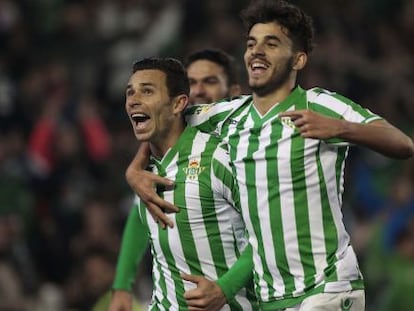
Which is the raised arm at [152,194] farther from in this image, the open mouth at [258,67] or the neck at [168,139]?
the open mouth at [258,67]

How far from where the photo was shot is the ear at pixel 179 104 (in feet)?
21.0

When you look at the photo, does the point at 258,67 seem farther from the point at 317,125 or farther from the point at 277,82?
the point at 317,125

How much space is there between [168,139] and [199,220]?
0.43 meters

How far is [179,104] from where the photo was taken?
6414 mm

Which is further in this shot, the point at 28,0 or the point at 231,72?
the point at 28,0

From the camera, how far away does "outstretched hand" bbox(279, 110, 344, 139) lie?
18.1ft

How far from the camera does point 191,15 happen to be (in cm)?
1310

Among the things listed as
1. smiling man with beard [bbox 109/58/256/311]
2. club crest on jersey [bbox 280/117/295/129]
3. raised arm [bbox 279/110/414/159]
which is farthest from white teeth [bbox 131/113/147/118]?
raised arm [bbox 279/110/414/159]

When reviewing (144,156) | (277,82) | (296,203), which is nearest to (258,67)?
(277,82)

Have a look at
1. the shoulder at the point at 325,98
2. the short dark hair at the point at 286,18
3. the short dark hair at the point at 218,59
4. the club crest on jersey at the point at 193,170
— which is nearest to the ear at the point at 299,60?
the short dark hair at the point at 286,18

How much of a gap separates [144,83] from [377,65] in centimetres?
628

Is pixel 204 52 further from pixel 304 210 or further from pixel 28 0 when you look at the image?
pixel 28 0

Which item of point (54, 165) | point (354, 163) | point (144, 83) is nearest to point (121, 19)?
point (54, 165)

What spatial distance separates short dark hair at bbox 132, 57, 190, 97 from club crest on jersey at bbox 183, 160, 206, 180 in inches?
13.8
